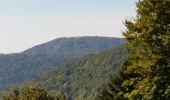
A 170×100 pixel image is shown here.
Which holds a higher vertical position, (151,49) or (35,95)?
(151,49)

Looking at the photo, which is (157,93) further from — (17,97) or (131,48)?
(17,97)

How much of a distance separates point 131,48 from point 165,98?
519cm

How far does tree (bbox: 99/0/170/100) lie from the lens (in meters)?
35.1

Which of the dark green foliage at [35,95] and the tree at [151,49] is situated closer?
the tree at [151,49]

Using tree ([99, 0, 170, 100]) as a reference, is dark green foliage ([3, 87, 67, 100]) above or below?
below

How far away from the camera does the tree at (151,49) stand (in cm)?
3506

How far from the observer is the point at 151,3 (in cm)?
3753

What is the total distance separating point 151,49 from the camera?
117ft

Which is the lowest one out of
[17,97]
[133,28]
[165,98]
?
[17,97]

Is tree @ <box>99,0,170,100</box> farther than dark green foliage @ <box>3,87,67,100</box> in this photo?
No

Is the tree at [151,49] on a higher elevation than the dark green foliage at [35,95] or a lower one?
higher

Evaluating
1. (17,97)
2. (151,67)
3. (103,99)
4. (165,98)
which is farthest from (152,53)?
(17,97)

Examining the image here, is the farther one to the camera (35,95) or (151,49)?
(35,95)

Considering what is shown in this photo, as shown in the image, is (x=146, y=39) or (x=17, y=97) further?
(x=17, y=97)
